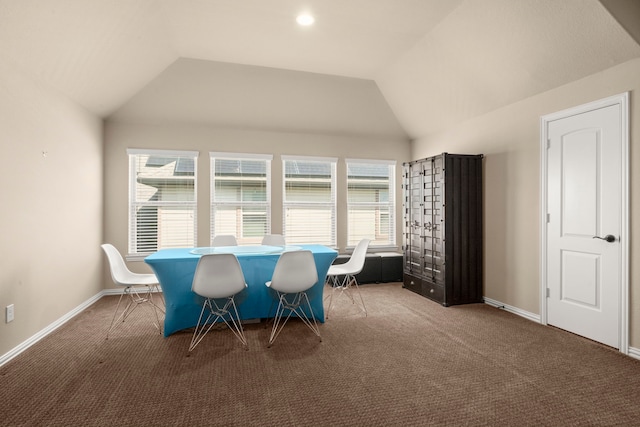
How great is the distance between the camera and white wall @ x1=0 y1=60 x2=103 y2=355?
2814 millimetres

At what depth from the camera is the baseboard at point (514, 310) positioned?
377 cm

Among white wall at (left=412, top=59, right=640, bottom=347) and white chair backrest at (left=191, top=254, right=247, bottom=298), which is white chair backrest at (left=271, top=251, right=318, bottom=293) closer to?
white chair backrest at (left=191, top=254, right=247, bottom=298)

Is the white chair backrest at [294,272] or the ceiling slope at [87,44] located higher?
the ceiling slope at [87,44]

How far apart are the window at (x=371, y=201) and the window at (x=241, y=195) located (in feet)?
4.99

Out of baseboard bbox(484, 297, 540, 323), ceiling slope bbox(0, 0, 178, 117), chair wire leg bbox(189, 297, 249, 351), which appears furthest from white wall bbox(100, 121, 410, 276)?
baseboard bbox(484, 297, 540, 323)

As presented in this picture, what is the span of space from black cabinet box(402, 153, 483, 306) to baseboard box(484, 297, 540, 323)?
0.52 ft

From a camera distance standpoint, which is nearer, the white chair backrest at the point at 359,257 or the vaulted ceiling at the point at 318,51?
the vaulted ceiling at the point at 318,51

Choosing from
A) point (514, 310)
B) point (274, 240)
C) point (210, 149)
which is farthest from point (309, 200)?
point (514, 310)

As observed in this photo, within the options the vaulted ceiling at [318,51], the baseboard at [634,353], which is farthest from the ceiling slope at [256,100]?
the baseboard at [634,353]

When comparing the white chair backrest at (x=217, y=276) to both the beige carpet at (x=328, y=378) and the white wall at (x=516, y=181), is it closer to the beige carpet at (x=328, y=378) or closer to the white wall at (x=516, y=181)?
the beige carpet at (x=328, y=378)

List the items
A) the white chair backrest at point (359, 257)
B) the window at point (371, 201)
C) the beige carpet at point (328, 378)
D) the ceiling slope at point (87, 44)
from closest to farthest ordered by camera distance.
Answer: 1. the beige carpet at point (328, 378)
2. the ceiling slope at point (87, 44)
3. the white chair backrest at point (359, 257)
4. the window at point (371, 201)

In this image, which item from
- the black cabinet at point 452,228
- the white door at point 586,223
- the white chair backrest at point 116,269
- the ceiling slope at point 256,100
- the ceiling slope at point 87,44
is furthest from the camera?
the ceiling slope at point 256,100

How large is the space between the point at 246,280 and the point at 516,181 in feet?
11.1

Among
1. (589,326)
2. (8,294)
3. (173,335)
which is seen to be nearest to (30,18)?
(8,294)
